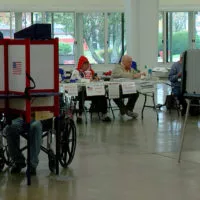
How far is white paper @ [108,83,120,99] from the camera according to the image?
354 inches

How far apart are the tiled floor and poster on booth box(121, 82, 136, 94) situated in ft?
4.31

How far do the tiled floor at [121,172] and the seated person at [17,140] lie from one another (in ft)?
0.45

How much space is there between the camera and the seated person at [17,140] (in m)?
5.09

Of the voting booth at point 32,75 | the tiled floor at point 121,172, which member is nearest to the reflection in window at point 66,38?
the tiled floor at point 121,172

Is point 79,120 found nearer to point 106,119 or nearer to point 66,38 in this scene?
point 106,119

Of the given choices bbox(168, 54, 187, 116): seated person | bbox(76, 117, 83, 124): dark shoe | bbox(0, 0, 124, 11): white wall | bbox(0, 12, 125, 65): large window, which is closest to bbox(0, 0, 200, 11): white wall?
bbox(0, 0, 124, 11): white wall

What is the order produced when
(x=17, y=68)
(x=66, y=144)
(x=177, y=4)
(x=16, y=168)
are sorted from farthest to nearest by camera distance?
(x=177, y=4), (x=66, y=144), (x=16, y=168), (x=17, y=68)

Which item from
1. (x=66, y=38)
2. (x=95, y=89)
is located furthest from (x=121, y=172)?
(x=66, y=38)

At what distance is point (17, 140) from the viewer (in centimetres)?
519

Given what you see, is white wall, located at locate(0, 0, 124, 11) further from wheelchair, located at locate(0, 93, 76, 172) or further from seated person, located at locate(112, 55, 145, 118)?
wheelchair, located at locate(0, 93, 76, 172)

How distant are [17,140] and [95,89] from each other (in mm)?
3800

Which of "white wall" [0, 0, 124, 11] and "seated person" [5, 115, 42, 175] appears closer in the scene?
"seated person" [5, 115, 42, 175]

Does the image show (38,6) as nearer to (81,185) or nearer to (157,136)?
(157,136)

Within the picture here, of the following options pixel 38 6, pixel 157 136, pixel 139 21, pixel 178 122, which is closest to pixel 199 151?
pixel 157 136
